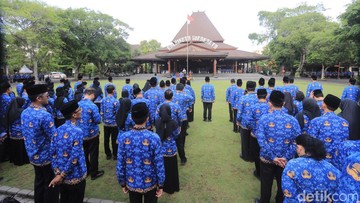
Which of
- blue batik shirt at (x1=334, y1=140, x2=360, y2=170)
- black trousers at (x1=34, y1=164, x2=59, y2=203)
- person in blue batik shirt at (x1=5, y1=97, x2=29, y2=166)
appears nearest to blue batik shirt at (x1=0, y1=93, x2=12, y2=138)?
person in blue batik shirt at (x1=5, y1=97, x2=29, y2=166)

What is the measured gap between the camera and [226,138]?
21.9 ft

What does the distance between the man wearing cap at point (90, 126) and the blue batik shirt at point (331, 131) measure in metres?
3.86

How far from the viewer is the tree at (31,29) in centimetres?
2055

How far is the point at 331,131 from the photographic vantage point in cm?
297

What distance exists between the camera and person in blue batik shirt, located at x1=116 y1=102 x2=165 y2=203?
7.92 feet

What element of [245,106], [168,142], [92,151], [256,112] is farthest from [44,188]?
[245,106]

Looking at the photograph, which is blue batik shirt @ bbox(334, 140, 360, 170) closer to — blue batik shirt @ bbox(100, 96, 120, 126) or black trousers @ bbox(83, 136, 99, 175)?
black trousers @ bbox(83, 136, 99, 175)

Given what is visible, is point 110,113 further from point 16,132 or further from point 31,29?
point 31,29

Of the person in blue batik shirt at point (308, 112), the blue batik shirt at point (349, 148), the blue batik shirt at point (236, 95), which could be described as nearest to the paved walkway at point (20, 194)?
the blue batik shirt at point (349, 148)

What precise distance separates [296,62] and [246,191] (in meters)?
38.9

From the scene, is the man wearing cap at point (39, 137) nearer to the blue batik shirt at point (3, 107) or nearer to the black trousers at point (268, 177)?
the blue batik shirt at point (3, 107)

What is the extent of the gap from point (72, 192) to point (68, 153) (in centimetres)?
58

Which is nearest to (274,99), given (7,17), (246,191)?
(246,191)

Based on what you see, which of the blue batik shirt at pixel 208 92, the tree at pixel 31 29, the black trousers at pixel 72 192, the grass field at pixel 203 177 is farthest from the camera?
the tree at pixel 31 29
